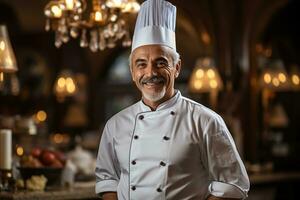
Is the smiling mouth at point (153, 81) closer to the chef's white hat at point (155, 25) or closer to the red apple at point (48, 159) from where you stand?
the chef's white hat at point (155, 25)

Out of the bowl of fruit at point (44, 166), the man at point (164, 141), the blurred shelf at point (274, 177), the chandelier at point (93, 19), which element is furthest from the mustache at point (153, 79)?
the blurred shelf at point (274, 177)

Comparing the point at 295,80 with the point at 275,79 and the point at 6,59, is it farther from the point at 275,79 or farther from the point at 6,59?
the point at 6,59

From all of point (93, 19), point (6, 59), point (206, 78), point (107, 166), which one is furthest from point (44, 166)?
point (206, 78)

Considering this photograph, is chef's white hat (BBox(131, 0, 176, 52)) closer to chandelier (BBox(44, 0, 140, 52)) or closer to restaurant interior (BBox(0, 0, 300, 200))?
restaurant interior (BBox(0, 0, 300, 200))

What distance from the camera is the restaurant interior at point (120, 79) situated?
17.3 ft

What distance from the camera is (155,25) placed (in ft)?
11.0

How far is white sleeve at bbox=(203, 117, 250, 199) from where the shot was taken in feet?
10.3

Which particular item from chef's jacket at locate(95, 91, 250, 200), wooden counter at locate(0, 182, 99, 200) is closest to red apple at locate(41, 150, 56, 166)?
wooden counter at locate(0, 182, 99, 200)

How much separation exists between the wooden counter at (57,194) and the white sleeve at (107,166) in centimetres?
112

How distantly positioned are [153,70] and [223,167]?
0.58 metres

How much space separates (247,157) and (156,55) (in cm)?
484

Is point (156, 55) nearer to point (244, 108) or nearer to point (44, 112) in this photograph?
point (244, 108)

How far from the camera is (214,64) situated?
7785 millimetres

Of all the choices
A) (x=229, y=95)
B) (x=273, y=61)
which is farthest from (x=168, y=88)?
(x=273, y=61)
